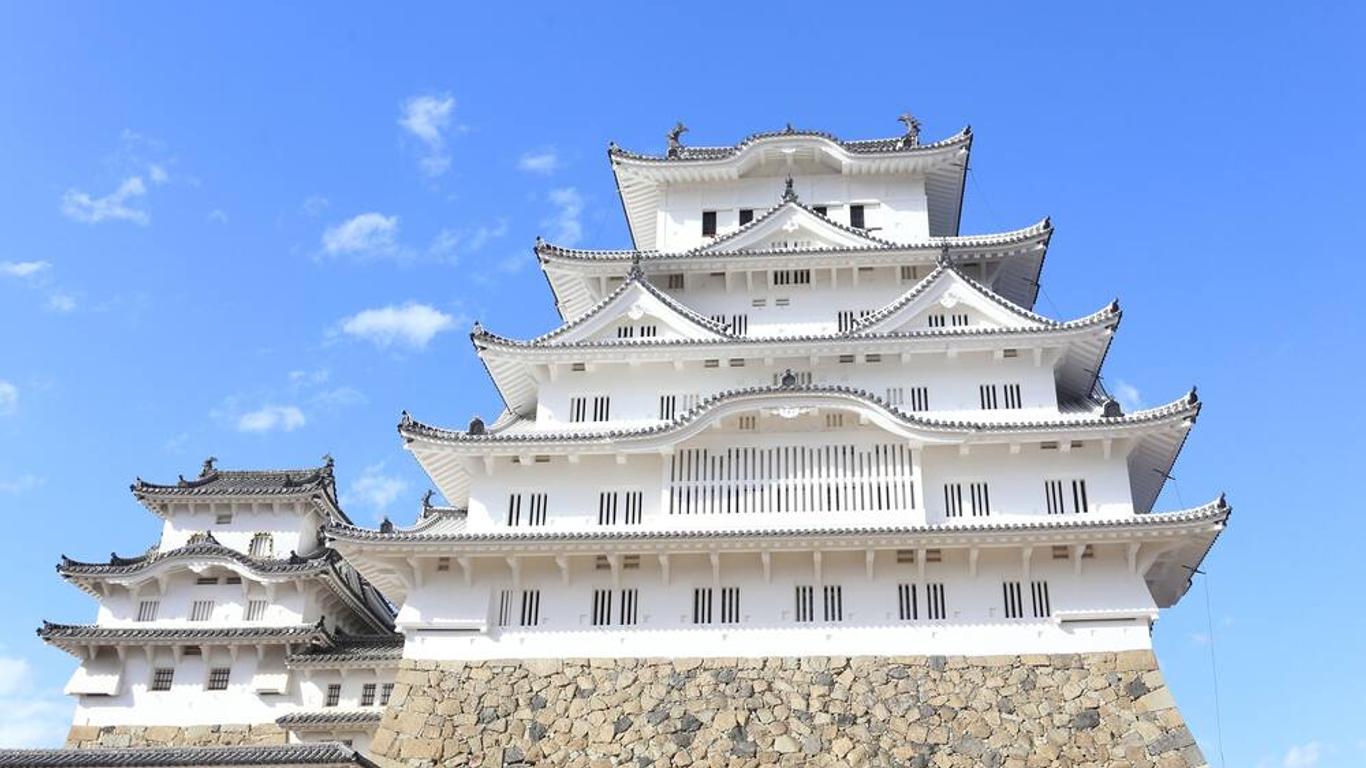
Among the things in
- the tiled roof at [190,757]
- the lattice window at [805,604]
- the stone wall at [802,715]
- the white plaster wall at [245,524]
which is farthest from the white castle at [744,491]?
the tiled roof at [190,757]

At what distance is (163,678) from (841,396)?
16.6m

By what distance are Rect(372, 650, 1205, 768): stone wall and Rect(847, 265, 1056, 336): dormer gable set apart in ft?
21.7

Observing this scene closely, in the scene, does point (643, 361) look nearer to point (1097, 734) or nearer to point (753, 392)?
point (753, 392)

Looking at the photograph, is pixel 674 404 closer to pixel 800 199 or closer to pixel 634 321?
pixel 634 321

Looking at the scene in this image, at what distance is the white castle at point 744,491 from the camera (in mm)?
20469

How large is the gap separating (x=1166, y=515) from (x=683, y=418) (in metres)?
8.19

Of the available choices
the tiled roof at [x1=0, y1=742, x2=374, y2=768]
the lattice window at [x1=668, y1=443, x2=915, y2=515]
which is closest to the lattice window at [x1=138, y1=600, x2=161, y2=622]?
the tiled roof at [x1=0, y1=742, x2=374, y2=768]

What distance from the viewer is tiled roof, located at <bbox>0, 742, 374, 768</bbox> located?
57.2ft

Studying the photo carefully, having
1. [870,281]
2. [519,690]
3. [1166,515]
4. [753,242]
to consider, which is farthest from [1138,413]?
[519,690]

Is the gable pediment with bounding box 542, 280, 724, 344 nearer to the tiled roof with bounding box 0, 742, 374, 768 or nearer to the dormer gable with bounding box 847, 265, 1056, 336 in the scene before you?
the dormer gable with bounding box 847, 265, 1056, 336

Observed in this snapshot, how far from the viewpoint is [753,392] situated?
851 inches

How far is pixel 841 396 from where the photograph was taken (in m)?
21.5

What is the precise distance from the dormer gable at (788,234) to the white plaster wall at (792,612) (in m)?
7.39

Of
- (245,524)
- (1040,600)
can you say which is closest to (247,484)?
(245,524)
